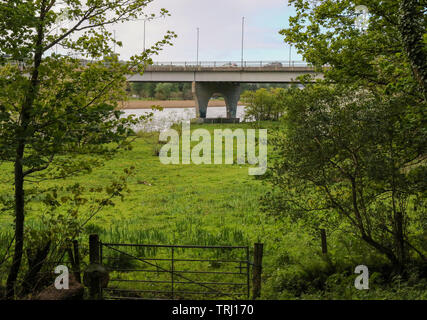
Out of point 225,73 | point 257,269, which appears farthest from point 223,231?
point 225,73

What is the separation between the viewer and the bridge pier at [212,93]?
63.8 metres

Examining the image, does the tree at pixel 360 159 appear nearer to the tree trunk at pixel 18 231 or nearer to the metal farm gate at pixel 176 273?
the metal farm gate at pixel 176 273

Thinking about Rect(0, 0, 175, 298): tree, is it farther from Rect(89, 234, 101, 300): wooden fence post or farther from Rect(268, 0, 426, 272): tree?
Rect(268, 0, 426, 272): tree

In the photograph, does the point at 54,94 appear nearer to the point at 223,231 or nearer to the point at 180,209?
the point at 223,231

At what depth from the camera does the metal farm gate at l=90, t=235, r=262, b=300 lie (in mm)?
8922

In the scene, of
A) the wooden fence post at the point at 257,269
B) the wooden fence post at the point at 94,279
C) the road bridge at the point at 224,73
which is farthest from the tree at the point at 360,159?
the road bridge at the point at 224,73

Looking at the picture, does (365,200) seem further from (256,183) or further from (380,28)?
(256,183)

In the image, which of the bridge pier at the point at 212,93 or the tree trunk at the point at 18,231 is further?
the bridge pier at the point at 212,93

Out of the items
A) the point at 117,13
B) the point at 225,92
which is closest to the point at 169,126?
the point at 225,92

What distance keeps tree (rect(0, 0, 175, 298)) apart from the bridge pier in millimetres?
53728

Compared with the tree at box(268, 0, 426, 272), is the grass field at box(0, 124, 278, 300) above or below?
below

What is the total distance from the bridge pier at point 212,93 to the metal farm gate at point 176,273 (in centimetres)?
5113

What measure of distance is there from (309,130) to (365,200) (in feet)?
6.54

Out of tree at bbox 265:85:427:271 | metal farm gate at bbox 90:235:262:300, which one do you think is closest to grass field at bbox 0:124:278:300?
metal farm gate at bbox 90:235:262:300
